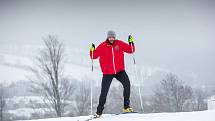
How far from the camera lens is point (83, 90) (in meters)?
54.5

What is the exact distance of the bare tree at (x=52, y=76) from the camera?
109 feet

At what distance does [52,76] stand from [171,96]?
3513cm

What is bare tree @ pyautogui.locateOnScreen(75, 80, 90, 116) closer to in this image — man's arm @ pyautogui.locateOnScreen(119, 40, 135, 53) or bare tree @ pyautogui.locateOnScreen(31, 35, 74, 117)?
bare tree @ pyautogui.locateOnScreen(31, 35, 74, 117)

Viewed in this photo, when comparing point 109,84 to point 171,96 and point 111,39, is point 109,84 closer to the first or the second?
point 111,39

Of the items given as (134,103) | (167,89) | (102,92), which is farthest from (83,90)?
(102,92)

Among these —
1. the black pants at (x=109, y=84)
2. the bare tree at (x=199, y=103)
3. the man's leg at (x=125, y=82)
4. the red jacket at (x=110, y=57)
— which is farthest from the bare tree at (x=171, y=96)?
the red jacket at (x=110, y=57)

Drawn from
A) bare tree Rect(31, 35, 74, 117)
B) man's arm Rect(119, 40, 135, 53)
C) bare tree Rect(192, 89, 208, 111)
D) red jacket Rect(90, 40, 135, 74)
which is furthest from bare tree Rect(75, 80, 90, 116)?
red jacket Rect(90, 40, 135, 74)

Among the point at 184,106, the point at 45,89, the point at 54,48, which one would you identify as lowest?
the point at 184,106

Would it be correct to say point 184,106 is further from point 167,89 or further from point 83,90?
point 83,90

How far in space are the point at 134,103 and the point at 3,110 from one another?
2064cm

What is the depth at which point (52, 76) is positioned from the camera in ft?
111

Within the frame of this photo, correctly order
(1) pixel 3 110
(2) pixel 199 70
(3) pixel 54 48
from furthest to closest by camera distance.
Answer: (2) pixel 199 70 < (1) pixel 3 110 < (3) pixel 54 48

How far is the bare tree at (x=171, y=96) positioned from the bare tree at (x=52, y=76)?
3051 cm

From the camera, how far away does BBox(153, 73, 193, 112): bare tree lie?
209 ft
